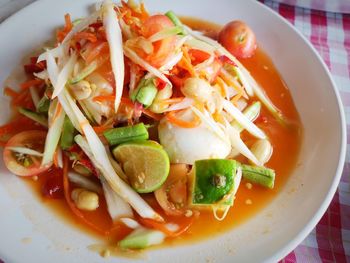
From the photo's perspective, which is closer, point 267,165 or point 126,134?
point 126,134

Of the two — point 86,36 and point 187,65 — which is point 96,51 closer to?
point 86,36

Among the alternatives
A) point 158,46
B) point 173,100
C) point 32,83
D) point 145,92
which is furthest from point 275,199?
point 32,83

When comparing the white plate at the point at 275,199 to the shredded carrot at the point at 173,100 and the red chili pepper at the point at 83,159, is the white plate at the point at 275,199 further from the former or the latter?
the shredded carrot at the point at 173,100

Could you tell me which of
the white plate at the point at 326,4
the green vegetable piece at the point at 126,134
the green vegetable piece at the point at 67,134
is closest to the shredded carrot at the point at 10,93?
the green vegetable piece at the point at 67,134

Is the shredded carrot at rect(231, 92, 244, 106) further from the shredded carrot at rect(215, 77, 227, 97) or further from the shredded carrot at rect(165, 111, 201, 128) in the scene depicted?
the shredded carrot at rect(165, 111, 201, 128)

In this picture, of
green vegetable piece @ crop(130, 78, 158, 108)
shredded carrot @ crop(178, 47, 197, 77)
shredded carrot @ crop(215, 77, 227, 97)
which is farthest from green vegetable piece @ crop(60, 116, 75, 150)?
shredded carrot @ crop(215, 77, 227, 97)

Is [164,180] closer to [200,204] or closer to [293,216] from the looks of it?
[200,204]

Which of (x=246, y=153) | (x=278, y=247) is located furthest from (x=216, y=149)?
(x=278, y=247)
